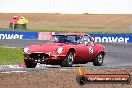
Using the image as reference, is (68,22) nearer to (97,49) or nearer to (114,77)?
(97,49)

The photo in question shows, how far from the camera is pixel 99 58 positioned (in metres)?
19.4

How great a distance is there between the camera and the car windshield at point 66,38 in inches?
717

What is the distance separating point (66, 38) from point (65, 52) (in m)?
1.09

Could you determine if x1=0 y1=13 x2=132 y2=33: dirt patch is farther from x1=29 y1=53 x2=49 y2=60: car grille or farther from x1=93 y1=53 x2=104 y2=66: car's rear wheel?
x1=29 y1=53 x2=49 y2=60: car grille

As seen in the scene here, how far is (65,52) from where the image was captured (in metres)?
17.4

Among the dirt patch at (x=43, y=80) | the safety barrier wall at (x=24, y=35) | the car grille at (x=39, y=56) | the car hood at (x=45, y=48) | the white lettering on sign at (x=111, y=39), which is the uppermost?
the safety barrier wall at (x=24, y=35)

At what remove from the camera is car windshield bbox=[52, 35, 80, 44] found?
18203 millimetres

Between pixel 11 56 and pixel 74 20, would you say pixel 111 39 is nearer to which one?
pixel 11 56
